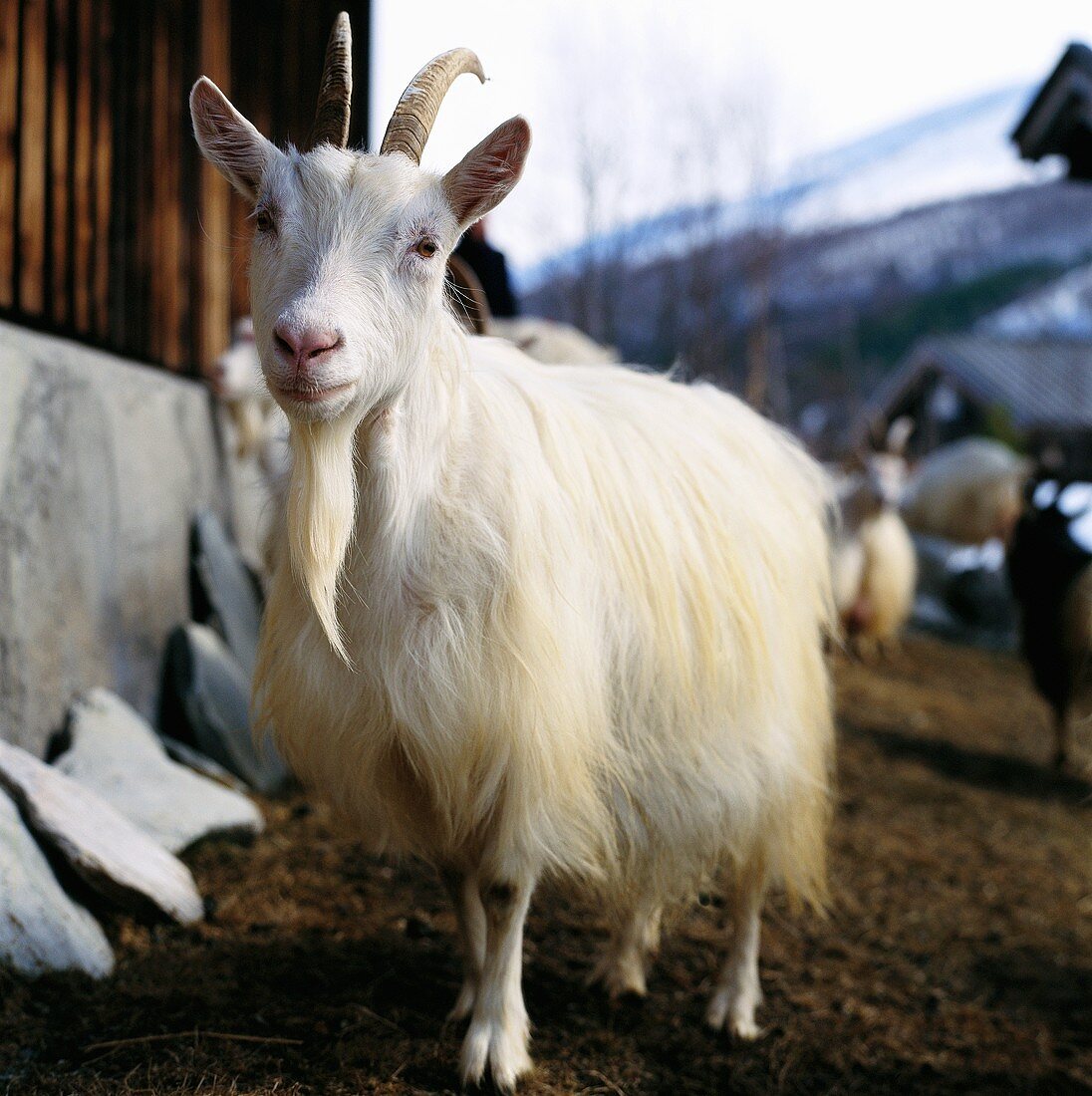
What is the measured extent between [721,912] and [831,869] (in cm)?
88

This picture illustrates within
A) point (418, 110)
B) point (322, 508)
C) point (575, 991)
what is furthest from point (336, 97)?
point (575, 991)

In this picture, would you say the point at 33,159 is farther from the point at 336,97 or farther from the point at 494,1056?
the point at 494,1056

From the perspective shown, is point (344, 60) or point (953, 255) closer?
point (344, 60)

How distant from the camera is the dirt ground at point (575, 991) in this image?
2.69 meters

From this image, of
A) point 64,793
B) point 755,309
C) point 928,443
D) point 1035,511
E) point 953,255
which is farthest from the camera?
point 953,255

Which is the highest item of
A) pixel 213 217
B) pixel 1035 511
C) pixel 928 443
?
pixel 213 217

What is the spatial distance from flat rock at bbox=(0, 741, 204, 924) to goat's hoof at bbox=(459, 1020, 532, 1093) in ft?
3.85

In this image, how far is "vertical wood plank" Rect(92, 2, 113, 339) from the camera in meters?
5.10

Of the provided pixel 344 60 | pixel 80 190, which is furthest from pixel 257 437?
pixel 344 60

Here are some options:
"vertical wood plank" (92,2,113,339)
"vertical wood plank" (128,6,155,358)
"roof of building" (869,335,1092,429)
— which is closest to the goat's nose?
"vertical wood plank" (92,2,113,339)

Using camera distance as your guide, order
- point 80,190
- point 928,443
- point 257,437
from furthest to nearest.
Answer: point 928,443 → point 257,437 → point 80,190

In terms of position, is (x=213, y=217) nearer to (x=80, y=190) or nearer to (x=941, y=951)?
(x=80, y=190)

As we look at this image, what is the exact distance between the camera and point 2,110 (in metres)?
4.14

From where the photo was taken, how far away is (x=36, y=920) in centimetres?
292
